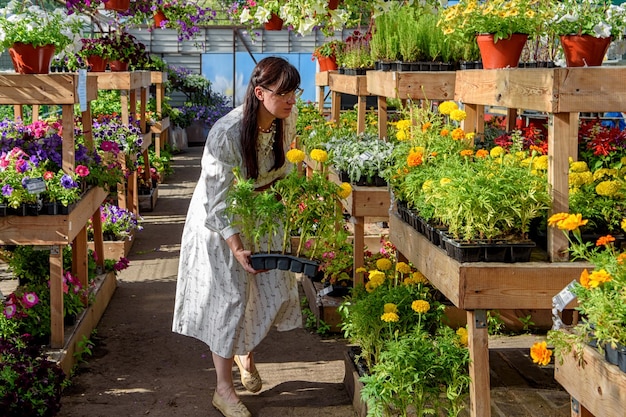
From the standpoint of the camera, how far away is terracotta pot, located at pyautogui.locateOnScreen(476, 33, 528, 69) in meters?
3.48

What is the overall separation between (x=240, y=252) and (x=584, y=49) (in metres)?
1.50

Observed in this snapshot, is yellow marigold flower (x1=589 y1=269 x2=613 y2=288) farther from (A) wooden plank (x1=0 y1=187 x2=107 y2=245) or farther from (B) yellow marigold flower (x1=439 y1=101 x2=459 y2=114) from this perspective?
(A) wooden plank (x1=0 y1=187 x2=107 y2=245)

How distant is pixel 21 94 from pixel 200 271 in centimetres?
127

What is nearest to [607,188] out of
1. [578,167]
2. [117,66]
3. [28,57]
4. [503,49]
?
[578,167]

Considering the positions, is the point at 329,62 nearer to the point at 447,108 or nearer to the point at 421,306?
the point at 447,108

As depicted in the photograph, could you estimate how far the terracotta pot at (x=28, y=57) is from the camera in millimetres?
4363

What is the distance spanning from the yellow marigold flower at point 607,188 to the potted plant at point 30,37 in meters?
2.74

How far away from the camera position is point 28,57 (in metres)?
4.36

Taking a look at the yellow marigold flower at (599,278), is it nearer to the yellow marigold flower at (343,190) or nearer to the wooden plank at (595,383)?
the wooden plank at (595,383)

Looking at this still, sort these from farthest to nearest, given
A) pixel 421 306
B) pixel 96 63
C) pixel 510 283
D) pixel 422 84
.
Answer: pixel 96 63 < pixel 422 84 < pixel 421 306 < pixel 510 283

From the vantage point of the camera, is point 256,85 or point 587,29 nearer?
point 587,29

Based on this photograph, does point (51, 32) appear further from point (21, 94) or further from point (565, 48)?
point (565, 48)

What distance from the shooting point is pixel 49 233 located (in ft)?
13.7

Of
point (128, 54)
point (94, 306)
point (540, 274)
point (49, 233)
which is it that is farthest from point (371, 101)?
point (540, 274)
